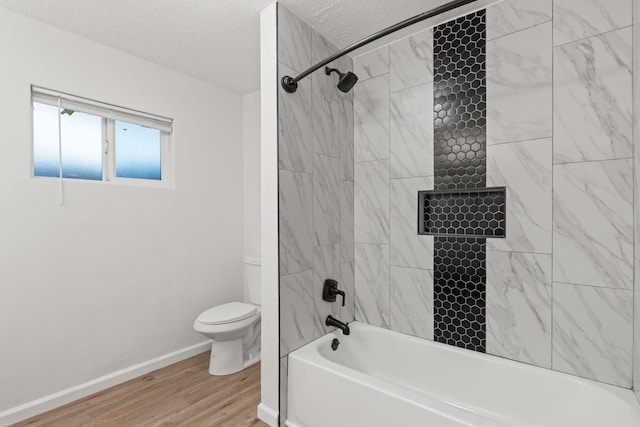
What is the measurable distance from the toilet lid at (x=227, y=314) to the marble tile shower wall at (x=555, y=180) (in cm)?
130

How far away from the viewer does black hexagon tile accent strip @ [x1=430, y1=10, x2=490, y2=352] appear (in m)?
1.82

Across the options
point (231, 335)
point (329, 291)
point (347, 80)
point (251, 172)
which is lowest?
point (231, 335)

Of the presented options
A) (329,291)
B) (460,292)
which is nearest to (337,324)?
(329,291)

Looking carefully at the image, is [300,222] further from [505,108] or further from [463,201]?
[505,108]

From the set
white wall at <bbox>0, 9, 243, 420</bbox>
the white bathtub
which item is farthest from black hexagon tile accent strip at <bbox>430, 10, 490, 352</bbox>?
white wall at <bbox>0, 9, 243, 420</bbox>

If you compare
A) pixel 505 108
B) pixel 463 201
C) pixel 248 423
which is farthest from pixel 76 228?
pixel 505 108

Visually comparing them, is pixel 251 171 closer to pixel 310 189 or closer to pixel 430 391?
pixel 310 189

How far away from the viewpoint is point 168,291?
101 inches

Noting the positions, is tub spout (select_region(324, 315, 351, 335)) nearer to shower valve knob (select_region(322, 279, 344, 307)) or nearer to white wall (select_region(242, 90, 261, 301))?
shower valve knob (select_region(322, 279, 344, 307))

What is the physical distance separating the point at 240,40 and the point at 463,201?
1867 millimetres

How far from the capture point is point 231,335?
238 cm

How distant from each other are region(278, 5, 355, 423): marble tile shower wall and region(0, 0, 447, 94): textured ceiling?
159 millimetres

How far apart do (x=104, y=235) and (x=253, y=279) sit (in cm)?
126

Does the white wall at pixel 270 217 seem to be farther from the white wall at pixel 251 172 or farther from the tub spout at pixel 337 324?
the white wall at pixel 251 172
